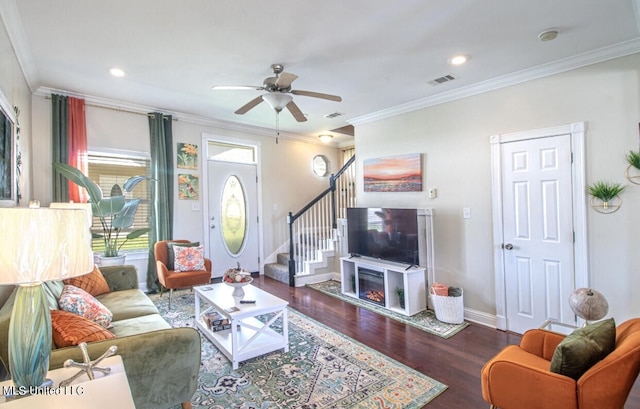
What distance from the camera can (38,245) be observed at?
3.76 ft

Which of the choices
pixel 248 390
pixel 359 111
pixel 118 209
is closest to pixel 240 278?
pixel 248 390

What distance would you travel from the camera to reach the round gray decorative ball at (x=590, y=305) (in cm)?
218

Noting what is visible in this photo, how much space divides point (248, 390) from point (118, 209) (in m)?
2.94

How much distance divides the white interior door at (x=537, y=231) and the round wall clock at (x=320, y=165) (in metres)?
4.05

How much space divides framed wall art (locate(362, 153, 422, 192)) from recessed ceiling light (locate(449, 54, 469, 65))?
134 centimetres

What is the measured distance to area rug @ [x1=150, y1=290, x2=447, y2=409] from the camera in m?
2.20

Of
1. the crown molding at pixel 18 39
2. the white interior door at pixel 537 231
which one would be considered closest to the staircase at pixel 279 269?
the white interior door at pixel 537 231

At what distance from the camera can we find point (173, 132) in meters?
5.03

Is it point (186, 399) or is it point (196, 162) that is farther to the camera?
point (196, 162)

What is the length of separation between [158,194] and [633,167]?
551 cm

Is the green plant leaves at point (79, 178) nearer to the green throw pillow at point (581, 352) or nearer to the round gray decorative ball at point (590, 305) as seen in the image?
the green throw pillow at point (581, 352)

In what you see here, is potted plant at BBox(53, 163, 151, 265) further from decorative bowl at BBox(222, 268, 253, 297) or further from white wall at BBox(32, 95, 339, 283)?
decorative bowl at BBox(222, 268, 253, 297)

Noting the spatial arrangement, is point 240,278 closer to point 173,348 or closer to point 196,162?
point 173,348

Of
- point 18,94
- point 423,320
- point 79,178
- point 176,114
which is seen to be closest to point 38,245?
point 18,94
